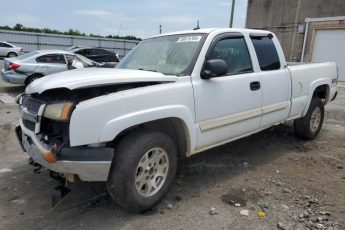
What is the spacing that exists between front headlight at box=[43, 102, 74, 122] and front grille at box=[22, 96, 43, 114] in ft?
0.79

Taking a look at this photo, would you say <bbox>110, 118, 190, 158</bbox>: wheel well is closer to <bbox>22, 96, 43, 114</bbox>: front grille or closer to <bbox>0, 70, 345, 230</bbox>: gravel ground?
<bbox>0, 70, 345, 230</bbox>: gravel ground

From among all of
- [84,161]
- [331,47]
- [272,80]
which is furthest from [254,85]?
[331,47]

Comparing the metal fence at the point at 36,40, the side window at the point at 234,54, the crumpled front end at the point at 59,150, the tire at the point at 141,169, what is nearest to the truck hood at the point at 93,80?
the crumpled front end at the point at 59,150

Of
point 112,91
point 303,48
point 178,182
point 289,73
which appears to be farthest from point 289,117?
point 303,48

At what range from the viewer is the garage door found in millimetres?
17641

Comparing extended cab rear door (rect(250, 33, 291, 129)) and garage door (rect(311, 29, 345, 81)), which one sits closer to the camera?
extended cab rear door (rect(250, 33, 291, 129))

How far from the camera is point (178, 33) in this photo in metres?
4.26

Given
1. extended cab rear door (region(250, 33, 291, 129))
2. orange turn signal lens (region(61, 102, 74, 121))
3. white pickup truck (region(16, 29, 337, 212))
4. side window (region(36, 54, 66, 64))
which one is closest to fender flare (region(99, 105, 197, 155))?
white pickup truck (region(16, 29, 337, 212))

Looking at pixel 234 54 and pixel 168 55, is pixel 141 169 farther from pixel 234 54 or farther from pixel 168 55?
pixel 234 54

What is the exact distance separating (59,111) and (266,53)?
124 inches

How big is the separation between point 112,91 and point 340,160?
3800 mm

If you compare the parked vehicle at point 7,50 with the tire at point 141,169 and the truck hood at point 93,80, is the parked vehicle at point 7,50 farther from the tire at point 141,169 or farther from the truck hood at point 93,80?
the tire at point 141,169

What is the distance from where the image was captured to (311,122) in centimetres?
580

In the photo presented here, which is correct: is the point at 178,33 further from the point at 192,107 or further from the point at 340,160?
the point at 340,160
